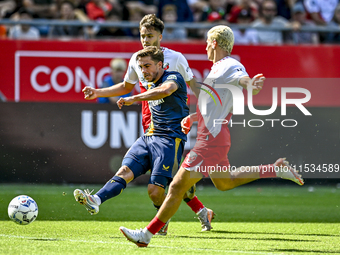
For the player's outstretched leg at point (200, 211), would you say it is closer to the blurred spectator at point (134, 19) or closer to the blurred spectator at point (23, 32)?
the blurred spectator at point (134, 19)

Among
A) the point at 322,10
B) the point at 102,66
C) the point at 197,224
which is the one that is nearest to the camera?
the point at 197,224

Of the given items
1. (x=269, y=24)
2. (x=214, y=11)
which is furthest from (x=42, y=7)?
(x=269, y=24)

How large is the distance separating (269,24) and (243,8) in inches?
31.8

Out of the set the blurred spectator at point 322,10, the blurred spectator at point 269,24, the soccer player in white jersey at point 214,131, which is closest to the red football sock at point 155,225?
the soccer player in white jersey at point 214,131

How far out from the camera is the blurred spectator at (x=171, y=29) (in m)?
12.4

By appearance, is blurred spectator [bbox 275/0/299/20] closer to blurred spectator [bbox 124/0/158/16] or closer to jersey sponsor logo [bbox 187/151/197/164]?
blurred spectator [bbox 124/0/158/16]

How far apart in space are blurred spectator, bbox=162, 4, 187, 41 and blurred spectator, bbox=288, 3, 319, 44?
2.42 m

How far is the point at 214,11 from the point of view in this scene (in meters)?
13.5

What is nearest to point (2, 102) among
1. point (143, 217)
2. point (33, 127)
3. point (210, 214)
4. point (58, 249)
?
point (33, 127)

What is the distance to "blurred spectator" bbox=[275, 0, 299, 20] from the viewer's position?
566 inches

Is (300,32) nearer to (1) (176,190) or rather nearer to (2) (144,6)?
(2) (144,6)

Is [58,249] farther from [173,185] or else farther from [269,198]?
[269,198]

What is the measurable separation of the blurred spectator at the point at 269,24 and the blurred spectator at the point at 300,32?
0.93 ft

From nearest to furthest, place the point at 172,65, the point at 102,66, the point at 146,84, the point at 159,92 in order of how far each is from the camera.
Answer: the point at 159,92
the point at 146,84
the point at 172,65
the point at 102,66
